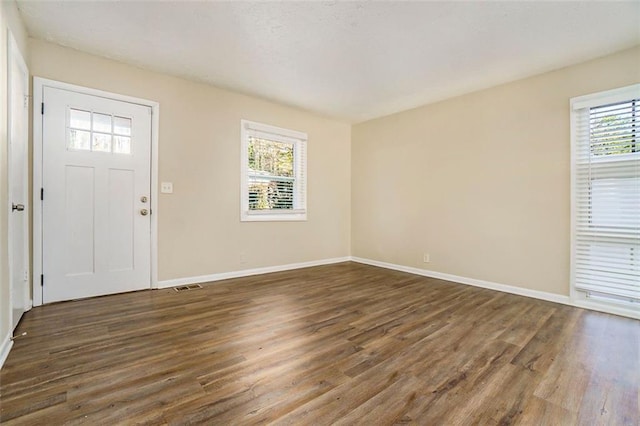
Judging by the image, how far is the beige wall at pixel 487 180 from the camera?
127 inches

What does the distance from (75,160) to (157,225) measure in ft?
3.41

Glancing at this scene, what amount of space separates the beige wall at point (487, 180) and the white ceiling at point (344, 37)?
0.30 meters

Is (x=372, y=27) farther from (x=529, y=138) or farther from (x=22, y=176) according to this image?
(x=22, y=176)

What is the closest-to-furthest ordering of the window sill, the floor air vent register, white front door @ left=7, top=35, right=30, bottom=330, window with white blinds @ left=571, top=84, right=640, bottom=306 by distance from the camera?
white front door @ left=7, top=35, right=30, bottom=330 → window with white blinds @ left=571, top=84, right=640, bottom=306 → the floor air vent register → the window sill

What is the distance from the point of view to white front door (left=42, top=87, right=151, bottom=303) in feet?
9.63

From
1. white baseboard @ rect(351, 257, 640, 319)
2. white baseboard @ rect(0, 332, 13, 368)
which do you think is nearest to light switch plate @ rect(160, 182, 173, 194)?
white baseboard @ rect(0, 332, 13, 368)

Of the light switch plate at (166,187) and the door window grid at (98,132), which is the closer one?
the door window grid at (98,132)

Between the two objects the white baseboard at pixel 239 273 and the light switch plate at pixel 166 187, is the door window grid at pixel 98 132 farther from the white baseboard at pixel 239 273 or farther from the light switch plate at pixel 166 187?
the white baseboard at pixel 239 273

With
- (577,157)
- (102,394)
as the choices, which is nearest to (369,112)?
(577,157)

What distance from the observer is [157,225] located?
3537 mm

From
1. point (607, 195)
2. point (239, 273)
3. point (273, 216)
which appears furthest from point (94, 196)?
A: point (607, 195)

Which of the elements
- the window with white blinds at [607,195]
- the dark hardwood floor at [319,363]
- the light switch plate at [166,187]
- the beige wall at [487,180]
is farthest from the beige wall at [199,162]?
the window with white blinds at [607,195]

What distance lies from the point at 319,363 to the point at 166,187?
287 cm

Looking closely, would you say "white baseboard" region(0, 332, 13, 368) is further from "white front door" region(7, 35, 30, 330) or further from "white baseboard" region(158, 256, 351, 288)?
"white baseboard" region(158, 256, 351, 288)
